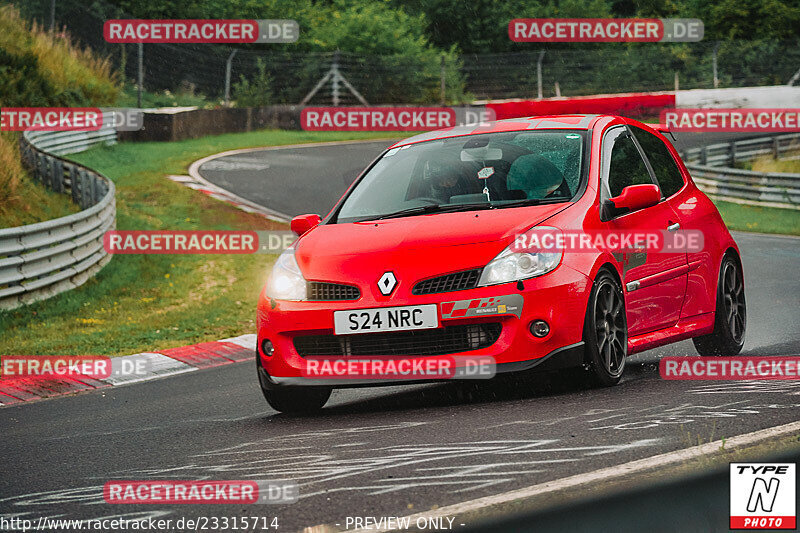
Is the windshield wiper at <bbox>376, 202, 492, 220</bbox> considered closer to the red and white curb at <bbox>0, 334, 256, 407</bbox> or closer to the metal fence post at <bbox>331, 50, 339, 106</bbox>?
the red and white curb at <bbox>0, 334, 256, 407</bbox>

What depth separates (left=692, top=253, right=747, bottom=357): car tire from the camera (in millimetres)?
8078

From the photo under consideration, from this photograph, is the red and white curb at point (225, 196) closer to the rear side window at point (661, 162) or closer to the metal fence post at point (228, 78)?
the rear side window at point (661, 162)

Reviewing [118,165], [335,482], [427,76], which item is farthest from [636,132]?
[427,76]

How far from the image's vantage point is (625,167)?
7.67 m

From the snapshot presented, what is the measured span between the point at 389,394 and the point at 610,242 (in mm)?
1842

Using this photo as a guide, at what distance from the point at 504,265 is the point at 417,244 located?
1.64ft
